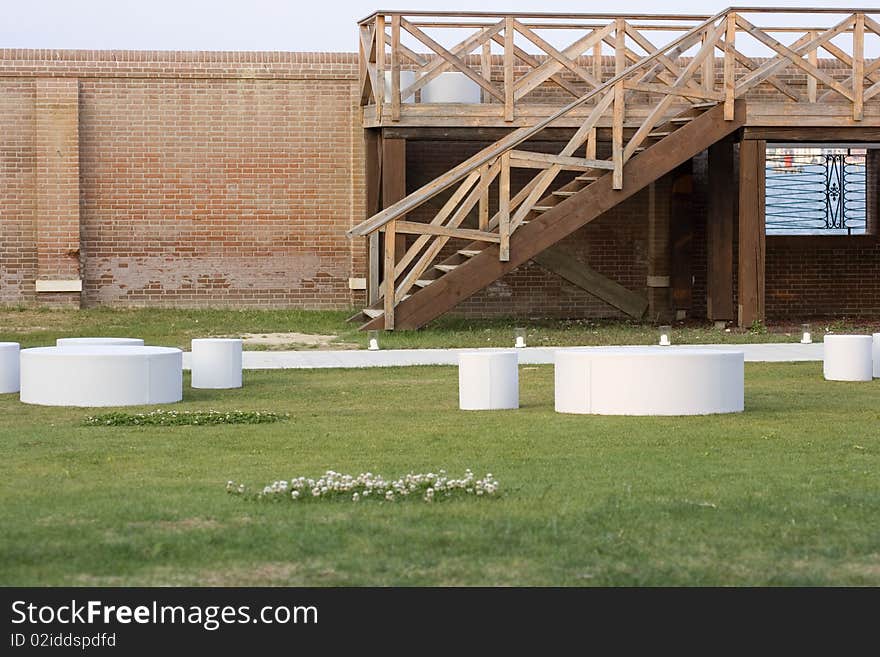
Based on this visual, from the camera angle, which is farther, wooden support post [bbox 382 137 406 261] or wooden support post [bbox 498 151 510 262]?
wooden support post [bbox 382 137 406 261]

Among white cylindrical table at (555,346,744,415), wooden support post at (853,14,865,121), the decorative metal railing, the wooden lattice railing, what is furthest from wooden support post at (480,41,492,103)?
white cylindrical table at (555,346,744,415)

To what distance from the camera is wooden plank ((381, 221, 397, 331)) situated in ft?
61.9

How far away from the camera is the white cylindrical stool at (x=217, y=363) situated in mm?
14047

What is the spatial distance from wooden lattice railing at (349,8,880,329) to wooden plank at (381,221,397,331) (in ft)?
0.04

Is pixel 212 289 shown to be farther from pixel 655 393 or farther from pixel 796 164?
pixel 655 393

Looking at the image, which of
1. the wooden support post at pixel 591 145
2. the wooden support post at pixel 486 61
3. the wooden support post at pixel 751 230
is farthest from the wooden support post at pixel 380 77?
the wooden support post at pixel 751 230

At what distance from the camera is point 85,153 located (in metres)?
23.8

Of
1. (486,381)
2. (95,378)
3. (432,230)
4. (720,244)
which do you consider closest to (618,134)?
(432,230)

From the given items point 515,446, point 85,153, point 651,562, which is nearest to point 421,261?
point 85,153

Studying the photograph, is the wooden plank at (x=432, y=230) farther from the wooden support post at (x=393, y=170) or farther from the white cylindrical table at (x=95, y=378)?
the white cylindrical table at (x=95, y=378)

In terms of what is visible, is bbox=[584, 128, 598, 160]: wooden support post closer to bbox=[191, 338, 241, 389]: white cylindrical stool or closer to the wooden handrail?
the wooden handrail

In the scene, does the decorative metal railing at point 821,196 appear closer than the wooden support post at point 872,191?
No

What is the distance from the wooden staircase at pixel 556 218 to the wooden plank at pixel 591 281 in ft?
11.5

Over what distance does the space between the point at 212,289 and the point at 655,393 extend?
13.9m
